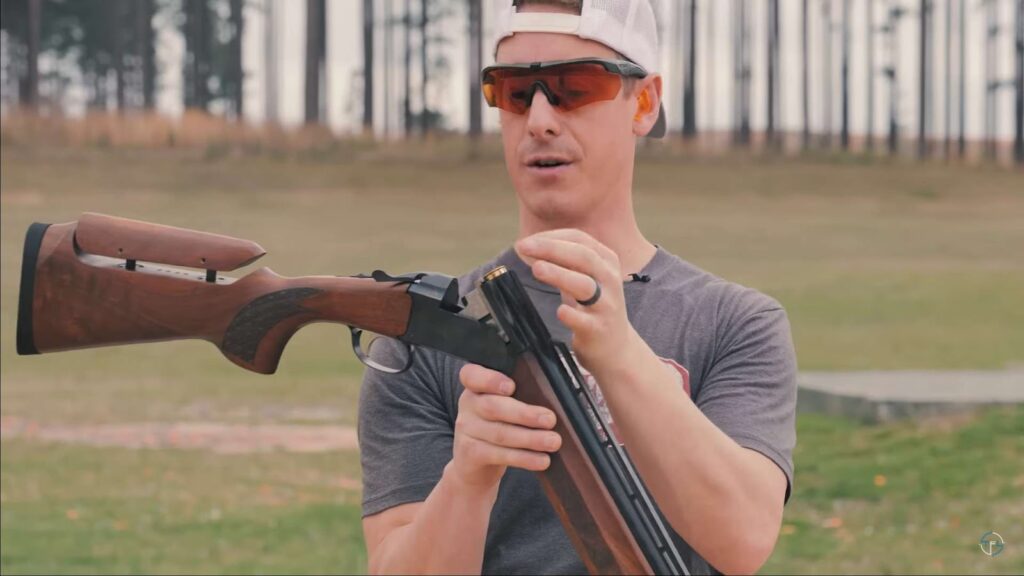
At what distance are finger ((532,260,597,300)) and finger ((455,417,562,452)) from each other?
279 mm

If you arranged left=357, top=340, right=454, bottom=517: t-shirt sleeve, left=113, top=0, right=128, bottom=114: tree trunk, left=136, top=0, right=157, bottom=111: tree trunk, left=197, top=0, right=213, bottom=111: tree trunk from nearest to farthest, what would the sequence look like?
left=357, top=340, right=454, bottom=517: t-shirt sleeve → left=136, top=0, right=157, bottom=111: tree trunk → left=113, top=0, right=128, bottom=114: tree trunk → left=197, top=0, right=213, bottom=111: tree trunk

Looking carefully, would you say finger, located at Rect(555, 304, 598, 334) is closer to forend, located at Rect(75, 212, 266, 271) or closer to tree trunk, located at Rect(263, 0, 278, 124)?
forend, located at Rect(75, 212, 266, 271)

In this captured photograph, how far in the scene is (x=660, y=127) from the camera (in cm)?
388

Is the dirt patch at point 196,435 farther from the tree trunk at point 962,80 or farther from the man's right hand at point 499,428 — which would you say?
the tree trunk at point 962,80

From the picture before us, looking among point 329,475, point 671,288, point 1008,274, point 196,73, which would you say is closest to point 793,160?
point 1008,274

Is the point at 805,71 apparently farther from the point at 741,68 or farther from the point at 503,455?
the point at 503,455

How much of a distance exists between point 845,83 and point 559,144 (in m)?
78.5

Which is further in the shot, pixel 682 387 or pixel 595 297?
pixel 682 387

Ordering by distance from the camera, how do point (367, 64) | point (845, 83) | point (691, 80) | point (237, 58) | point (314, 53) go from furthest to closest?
point (845, 83) < point (691, 80) < point (237, 58) < point (367, 64) < point (314, 53)

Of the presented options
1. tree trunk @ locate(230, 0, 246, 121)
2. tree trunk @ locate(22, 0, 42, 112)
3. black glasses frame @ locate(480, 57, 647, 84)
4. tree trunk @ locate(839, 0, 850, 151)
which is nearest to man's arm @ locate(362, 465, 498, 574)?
black glasses frame @ locate(480, 57, 647, 84)

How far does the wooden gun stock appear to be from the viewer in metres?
3.36

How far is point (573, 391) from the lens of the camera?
3045 millimetres

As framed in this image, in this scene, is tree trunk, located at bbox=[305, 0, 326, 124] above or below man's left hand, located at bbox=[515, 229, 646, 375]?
above

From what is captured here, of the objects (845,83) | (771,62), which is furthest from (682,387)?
(845,83)
